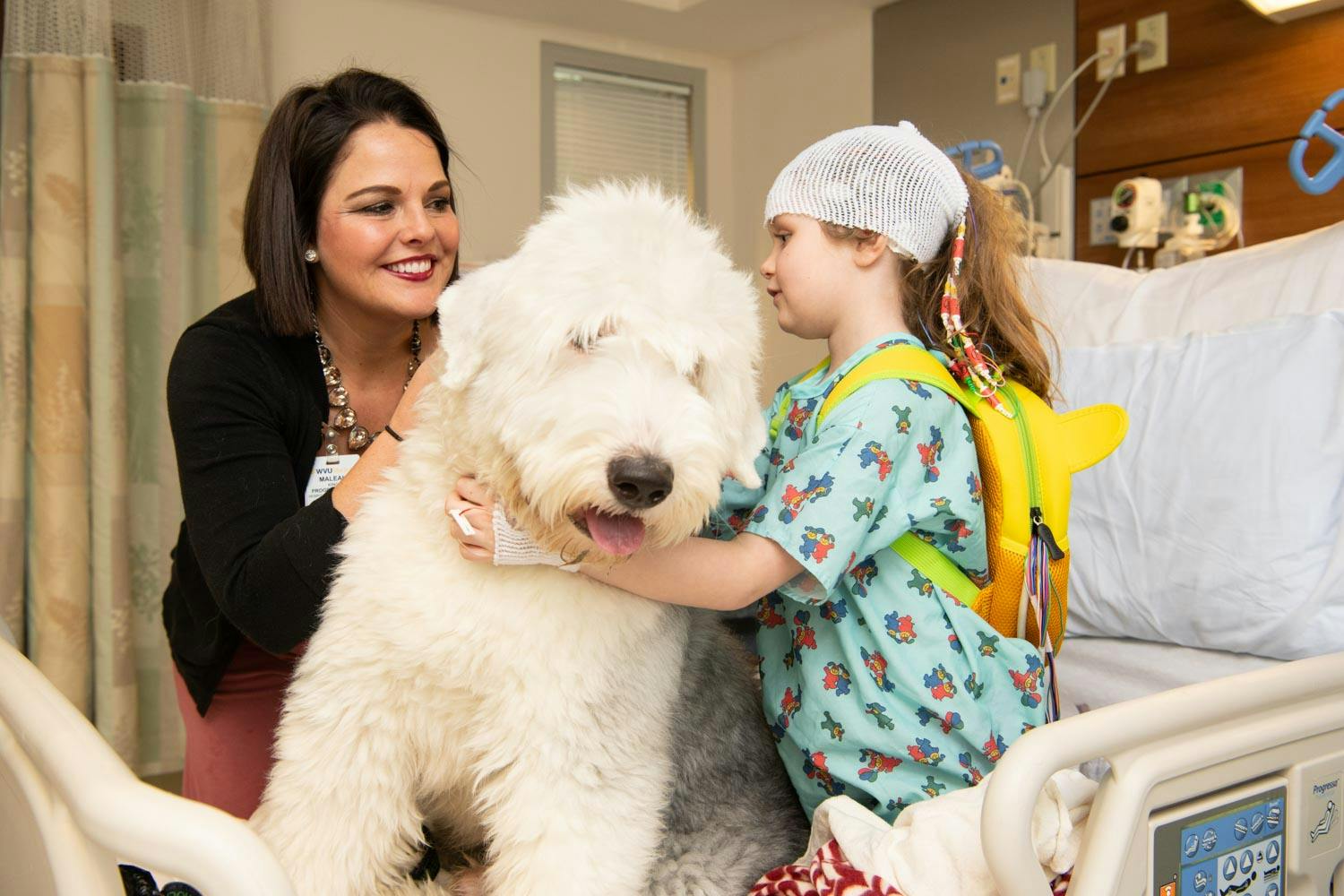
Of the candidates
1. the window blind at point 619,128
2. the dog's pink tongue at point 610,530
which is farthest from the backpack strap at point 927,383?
the window blind at point 619,128

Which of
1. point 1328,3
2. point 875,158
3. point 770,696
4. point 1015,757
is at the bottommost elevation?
point 770,696

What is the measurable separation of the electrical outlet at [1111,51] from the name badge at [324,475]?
9.61 ft

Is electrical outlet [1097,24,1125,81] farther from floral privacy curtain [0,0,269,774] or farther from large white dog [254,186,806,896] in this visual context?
floral privacy curtain [0,0,269,774]

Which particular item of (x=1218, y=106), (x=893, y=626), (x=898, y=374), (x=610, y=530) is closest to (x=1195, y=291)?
(x=898, y=374)

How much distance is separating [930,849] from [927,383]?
57 cm

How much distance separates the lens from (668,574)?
120 cm

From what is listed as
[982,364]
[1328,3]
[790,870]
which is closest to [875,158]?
[982,364]

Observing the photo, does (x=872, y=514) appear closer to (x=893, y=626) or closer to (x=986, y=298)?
(x=893, y=626)

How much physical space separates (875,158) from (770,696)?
31.3 inches

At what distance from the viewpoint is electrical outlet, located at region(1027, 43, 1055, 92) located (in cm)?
369

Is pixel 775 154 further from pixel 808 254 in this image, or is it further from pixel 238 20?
pixel 808 254

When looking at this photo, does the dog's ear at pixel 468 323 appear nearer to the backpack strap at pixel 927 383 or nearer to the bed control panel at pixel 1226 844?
the backpack strap at pixel 927 383

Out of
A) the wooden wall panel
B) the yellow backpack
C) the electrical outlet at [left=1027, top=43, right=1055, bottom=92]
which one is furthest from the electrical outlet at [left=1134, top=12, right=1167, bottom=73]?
the yellow backpack

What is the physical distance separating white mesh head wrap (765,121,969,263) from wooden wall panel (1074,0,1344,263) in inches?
76.9
